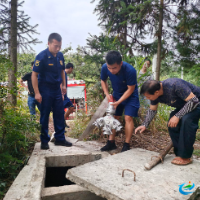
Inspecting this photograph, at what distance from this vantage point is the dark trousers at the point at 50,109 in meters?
3.23

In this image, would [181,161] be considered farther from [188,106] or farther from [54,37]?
[54,37]

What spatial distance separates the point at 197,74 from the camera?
605 centimetres

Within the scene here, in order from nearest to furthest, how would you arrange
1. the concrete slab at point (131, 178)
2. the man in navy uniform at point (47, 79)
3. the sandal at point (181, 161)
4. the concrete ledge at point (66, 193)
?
1. the concrete slab at point (131, 178)
2. the concrete ledge at point (66, 193)
3. the sandal at point (181, 161)
4. the man in navy uniform at point (47, 79)

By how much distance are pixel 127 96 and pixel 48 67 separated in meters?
1.38

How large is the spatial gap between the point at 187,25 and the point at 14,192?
6371 mm

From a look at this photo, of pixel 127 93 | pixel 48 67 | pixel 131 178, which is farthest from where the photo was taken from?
pixel 48 67

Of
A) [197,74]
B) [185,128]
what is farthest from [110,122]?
[197,74]

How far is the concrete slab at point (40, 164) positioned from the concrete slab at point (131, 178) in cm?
26

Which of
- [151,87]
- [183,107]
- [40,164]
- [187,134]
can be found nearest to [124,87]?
[151,87]

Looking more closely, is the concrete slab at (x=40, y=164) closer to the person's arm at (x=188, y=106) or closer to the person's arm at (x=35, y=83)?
the person's arm at (x=35, y=83)

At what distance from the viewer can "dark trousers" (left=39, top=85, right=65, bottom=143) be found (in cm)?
323

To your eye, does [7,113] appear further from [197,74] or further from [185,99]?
[197,74]

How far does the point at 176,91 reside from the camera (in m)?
2.41

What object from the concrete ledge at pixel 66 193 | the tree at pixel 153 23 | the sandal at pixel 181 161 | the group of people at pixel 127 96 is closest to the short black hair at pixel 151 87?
the group of people at pixel 127 96
